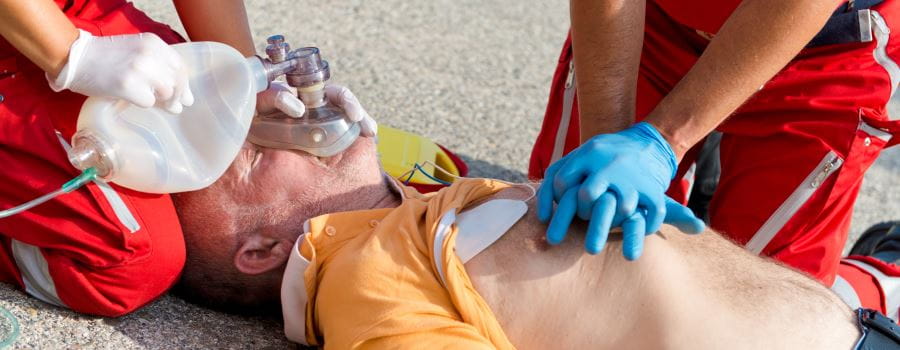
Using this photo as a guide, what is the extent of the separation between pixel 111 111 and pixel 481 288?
0.81 meters

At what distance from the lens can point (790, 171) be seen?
260 centimetres

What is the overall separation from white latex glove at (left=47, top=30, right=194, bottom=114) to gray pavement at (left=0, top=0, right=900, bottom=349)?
1.78 meters

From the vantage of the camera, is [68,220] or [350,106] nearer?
[68,220]

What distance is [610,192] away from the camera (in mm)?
1850

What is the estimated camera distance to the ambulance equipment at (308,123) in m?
2.18

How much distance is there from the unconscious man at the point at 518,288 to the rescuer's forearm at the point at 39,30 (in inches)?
23.6

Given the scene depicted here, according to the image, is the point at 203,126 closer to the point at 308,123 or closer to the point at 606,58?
the point at 308,123

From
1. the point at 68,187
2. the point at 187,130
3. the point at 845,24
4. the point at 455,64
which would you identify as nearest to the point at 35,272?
the point at 68,187

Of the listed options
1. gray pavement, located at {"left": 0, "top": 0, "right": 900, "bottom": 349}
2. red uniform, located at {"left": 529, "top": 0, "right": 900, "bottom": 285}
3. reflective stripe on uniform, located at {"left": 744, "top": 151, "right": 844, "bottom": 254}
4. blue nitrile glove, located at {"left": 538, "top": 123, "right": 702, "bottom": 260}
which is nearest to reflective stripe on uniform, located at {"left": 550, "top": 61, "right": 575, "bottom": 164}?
red uniform, located at {"left": 529, "top": 0, "right": 900, "bottom": 285}

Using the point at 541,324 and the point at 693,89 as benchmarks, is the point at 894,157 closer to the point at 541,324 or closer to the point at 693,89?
the point at 693,89

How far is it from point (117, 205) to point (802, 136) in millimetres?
1740

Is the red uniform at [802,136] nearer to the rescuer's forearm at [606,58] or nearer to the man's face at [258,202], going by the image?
the rescuer's forearm at [606,58]

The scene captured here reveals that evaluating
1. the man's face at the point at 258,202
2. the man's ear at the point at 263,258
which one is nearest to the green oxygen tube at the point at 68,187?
the man's face at the point at 258,202

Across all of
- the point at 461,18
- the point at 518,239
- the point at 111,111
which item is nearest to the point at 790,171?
the point at 518,239
